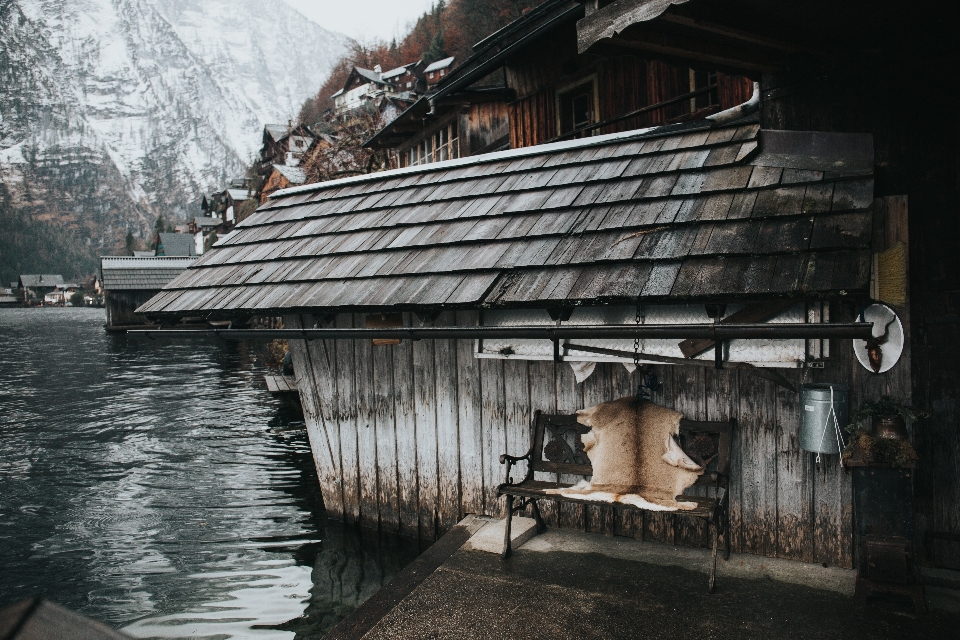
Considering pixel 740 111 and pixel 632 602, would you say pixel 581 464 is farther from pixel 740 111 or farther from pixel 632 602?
pixel 740 111

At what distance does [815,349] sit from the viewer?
4195 millimetres

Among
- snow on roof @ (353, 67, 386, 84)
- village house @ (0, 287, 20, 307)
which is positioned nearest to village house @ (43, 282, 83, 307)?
village house @ (0, 287, 20, 307)

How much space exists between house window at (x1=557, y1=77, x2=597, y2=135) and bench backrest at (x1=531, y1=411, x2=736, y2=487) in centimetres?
745

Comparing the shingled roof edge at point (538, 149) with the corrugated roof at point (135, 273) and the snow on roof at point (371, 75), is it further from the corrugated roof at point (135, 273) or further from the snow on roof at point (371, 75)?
the snow on roof at point (371, 75)

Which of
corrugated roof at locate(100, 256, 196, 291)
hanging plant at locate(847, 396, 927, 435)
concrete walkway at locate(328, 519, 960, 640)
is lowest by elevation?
concrete walkway at locate(328, 519, 960, 640)

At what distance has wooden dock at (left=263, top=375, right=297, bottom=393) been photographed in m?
16.2

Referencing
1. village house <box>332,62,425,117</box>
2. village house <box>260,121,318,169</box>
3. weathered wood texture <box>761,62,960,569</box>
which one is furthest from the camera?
village house <box>332,62,425,117</box>

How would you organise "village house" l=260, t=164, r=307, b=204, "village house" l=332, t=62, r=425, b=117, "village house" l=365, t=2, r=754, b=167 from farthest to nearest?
"village house" l=332, t=62, r=425, b=117, "village house" l=260, t=164, r=307, b=204, "village house" l=365, t=2, r=754, b=167

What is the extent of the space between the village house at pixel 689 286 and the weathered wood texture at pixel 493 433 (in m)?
0.02

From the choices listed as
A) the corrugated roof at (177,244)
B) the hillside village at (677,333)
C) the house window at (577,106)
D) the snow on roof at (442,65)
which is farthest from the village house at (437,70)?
the hillside village at (677,333)

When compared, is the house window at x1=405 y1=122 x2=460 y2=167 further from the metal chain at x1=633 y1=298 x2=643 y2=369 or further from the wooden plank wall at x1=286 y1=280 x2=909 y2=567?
the metal chain at x1=633 y1=298 x2=643 y2=369

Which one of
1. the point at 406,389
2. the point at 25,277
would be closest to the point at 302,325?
the point at 406,389

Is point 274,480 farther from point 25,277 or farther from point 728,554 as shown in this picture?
point 25,277

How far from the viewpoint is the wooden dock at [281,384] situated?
16172mm
